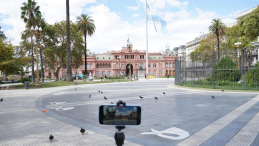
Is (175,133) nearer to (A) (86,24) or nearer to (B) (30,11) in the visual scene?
(B) (30,11)

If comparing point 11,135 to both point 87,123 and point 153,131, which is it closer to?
point 87,123

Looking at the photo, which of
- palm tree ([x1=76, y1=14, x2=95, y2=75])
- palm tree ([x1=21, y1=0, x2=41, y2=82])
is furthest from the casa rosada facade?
palm tree ([x1=21, y1=0, x2=41, y2=82])

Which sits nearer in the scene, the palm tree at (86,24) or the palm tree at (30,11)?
the palm tree at (30,11)

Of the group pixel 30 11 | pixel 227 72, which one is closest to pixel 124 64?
pixel 30 11

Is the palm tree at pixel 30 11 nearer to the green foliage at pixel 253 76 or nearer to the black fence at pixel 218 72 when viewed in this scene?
the black fence at pixel 218 72

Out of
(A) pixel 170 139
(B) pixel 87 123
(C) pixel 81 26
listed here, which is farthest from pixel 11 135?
(C) pixel 81 26

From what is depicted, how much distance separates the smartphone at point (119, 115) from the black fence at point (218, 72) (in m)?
15.1

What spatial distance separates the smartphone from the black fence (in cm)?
1505

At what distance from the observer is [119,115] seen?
213 centimetres

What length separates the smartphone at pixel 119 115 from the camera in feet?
6.90

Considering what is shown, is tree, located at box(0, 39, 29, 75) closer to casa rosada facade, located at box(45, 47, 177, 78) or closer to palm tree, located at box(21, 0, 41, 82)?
palm tree, located at box(21, 0, 41, 82)

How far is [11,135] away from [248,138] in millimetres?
5526

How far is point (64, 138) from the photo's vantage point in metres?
4.29

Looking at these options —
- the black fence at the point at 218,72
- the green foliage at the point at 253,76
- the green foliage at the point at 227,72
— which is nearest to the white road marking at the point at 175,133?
the black fence at the point at 218,72
